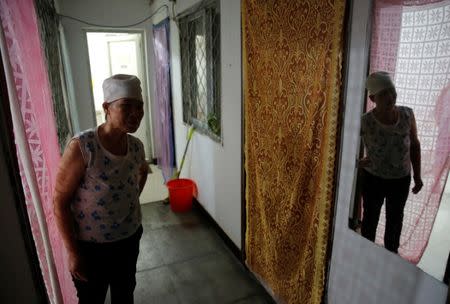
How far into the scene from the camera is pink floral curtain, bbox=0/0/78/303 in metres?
1.00

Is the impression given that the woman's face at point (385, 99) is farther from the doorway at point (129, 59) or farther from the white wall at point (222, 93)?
the doorway at point (129, 59)

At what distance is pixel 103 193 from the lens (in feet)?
3.86

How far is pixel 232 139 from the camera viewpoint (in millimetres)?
2148

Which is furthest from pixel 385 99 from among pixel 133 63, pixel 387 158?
pixel 133 63

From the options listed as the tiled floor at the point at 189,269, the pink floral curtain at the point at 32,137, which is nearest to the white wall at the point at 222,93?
the tiled floor at the point at 189,269

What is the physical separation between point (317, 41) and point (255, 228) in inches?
47.5

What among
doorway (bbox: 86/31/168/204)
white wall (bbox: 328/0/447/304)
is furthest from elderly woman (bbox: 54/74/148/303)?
doorway (bbox: 86/31/168/204)

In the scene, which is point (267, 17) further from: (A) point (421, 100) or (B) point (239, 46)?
(A) point (421, 100)

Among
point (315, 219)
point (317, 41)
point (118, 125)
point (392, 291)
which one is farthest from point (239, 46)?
point (392, 291)

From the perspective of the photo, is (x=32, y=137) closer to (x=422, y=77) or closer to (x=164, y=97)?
(x=422, y=77)

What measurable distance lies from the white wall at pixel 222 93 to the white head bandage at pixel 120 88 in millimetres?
930

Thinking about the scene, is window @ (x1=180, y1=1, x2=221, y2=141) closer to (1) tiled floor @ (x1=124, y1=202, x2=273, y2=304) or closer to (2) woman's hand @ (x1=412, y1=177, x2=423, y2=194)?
(1) tiled floor @ (x1=124, y1=202, x2=273, y2=304)

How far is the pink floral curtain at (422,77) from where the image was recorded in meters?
0.85

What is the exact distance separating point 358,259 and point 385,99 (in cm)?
65
